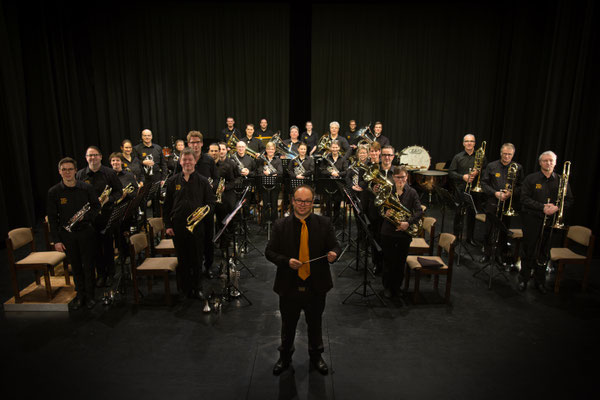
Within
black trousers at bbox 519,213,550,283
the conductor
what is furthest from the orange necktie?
black trousers at bbox 519,213,550,283

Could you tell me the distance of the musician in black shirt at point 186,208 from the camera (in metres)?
5.11

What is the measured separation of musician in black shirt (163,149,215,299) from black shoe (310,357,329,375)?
7.26ft

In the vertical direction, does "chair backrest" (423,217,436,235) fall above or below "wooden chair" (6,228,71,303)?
above

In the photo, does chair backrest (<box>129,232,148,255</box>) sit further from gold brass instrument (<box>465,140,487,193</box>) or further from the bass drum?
the bass drum

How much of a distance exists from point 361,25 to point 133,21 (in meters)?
7.07

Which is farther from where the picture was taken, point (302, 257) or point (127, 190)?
point (127, 190)

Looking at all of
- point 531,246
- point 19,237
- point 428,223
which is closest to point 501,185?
point 531,246

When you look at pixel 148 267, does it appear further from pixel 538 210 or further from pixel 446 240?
pixel 538 210

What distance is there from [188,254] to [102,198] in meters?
1.52

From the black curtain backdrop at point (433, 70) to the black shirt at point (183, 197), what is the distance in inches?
345

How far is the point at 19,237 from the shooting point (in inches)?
215

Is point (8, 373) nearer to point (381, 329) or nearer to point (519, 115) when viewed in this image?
point (381, 329)

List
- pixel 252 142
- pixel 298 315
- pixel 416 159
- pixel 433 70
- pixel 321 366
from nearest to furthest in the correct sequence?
pixel 298 315
pixel 321 366
pixel 252 142
pixel 416 159
pixel 433 70

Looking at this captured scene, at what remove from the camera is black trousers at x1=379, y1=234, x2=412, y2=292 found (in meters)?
5.18
